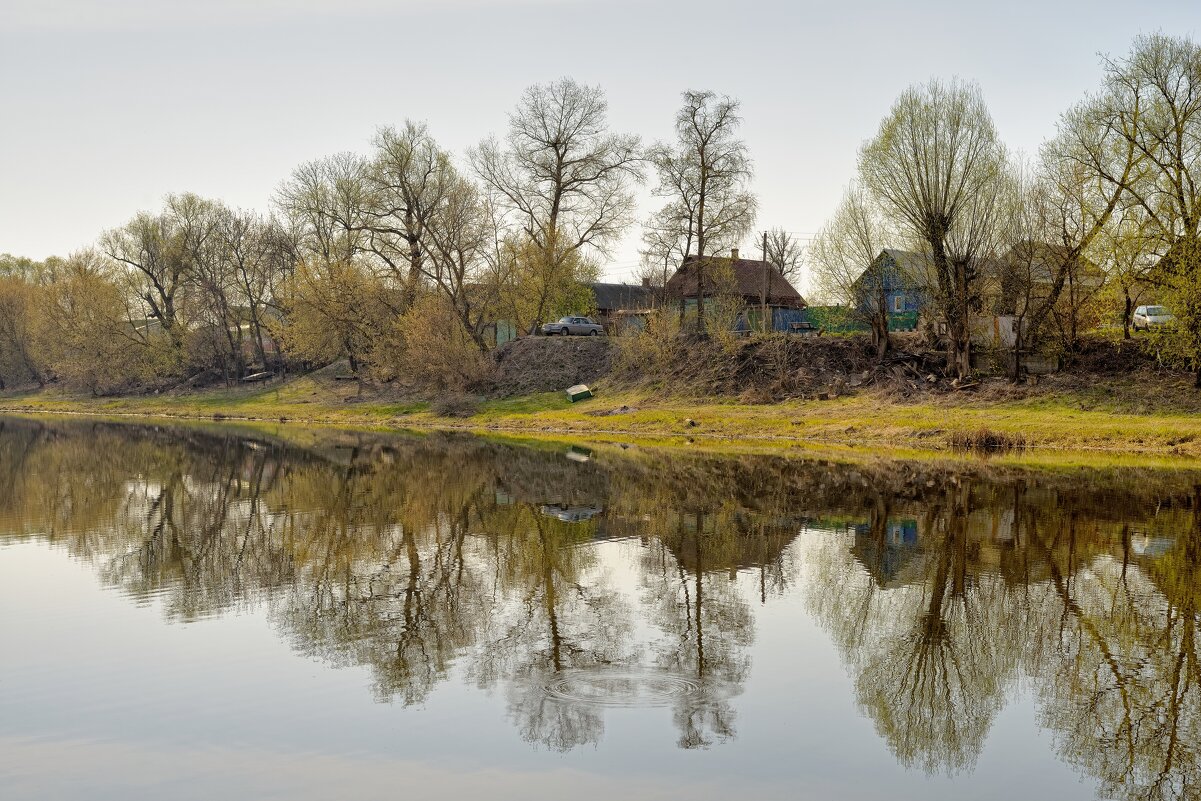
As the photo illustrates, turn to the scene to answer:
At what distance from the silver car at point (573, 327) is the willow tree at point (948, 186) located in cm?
2429

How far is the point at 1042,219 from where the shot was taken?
41812mm

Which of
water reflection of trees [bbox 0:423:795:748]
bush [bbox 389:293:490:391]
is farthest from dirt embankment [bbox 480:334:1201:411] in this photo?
water reflection of trees [bbox 0:423:795:748]

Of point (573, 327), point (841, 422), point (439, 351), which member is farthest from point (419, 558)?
point (573, 327)

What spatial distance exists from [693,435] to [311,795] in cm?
3586

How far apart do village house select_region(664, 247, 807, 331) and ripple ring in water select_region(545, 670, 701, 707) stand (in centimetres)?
4325

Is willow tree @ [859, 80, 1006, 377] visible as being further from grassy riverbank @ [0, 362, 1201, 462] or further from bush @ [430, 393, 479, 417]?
bush @ [430, 393, 479, 417]

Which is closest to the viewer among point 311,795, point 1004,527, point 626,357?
point 311,795

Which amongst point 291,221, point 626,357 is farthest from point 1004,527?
point 291,221

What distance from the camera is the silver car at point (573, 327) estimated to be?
2547 inches

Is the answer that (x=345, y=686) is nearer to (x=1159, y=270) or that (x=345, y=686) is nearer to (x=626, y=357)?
(x=1159, y=270)

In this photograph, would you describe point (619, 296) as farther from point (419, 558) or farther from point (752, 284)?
point (419, 558)

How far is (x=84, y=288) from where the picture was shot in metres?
77.0

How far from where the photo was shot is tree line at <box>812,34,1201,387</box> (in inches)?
1545

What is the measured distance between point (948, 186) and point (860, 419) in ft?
34.4
